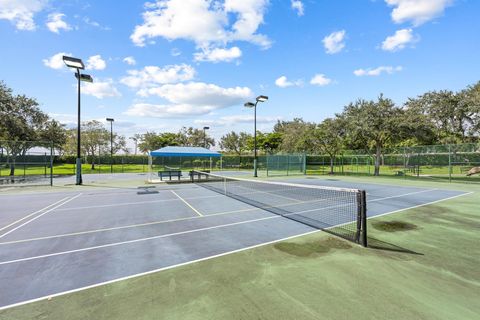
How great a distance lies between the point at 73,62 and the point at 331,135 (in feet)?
89.3

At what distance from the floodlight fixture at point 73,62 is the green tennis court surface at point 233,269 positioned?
11422 mm

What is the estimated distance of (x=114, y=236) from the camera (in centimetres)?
662

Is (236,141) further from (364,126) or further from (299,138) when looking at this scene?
(364,126)

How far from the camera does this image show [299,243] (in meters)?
5.93

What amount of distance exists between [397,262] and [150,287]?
15.0 ft

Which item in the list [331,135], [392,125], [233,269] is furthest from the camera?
[331,135]

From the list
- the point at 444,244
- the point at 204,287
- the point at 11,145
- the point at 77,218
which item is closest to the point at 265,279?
the point at 204,287

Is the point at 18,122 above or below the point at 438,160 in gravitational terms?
above

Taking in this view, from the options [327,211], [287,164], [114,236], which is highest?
[287,164]

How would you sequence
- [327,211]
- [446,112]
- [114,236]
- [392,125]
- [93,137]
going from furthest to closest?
[93,137], [446,112], [392,125], [327,211], [114,236]

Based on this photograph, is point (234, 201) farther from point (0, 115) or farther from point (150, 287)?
point (0, 115)

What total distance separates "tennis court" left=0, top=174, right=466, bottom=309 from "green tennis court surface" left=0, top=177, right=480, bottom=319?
0.04 meters

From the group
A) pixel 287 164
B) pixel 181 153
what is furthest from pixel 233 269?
pixel 287 164

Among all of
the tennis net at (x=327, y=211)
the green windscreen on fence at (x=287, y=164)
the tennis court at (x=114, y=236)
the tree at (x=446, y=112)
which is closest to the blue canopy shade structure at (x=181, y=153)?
the green windscreen on fence at (x=287, y=164)
